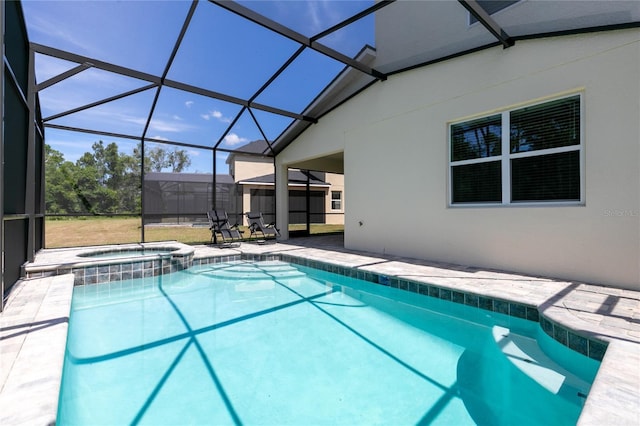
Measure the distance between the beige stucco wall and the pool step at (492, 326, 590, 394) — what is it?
1.98 m

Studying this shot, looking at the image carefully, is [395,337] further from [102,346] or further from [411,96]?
[411,96]

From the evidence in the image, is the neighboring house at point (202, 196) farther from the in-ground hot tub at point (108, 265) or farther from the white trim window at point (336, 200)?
the white trim window at point (336, 200)

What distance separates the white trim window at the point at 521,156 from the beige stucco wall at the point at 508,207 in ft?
0.64

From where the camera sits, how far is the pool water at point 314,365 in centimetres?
234

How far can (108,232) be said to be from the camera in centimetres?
1191

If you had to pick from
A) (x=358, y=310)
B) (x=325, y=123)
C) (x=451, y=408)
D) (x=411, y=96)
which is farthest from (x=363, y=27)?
(x=451, y=408)

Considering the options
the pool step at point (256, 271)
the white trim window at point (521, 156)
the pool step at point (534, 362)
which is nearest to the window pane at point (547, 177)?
the white trim window at point (521, 156)

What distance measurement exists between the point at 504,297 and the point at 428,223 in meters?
2.76

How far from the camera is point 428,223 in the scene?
643cm

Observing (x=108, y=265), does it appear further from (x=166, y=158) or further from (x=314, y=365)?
(x=166, y=158)

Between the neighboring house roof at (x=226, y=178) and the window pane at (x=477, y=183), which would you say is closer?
the window pane at (x=477, y=183)

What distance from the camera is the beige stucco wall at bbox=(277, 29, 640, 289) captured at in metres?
4.10

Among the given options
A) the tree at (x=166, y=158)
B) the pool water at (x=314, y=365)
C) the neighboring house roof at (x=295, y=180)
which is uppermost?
the tree at (x=166, y=158)

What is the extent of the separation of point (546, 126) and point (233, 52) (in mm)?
6413
